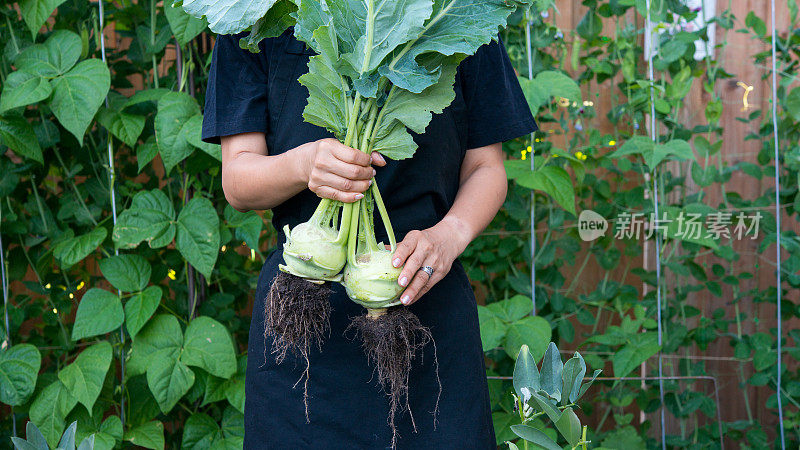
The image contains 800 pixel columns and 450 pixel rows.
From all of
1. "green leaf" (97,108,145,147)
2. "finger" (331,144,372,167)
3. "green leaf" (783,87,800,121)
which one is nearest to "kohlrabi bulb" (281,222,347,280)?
"finger" (331,144,372,167)

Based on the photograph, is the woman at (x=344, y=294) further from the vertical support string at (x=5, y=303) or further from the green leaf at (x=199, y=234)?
the vertical support string at (x=5, y=303)

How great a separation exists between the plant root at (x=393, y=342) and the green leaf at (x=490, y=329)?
0.87 m

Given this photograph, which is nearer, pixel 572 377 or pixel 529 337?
pixel 572 377

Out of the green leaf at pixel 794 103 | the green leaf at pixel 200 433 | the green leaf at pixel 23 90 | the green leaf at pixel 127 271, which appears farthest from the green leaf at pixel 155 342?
the green leaf at pixel 794 103

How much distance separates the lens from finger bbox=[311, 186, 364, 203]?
3.49 feet

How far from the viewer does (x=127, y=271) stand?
6.80 feet

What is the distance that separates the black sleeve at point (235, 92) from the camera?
126cm

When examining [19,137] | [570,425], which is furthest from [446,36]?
[19,137]

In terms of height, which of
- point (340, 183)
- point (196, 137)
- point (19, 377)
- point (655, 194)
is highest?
point (340, 183)

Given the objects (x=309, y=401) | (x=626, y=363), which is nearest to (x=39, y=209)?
(x=309, y=401)

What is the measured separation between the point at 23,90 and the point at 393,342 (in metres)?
1.33

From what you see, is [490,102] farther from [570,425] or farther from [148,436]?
[148,436]

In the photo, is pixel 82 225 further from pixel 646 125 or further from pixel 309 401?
pixel 646 125

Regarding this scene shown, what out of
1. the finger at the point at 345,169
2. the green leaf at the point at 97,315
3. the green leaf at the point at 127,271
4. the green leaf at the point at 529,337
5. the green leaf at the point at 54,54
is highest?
the green leaf at the point at 54,54
